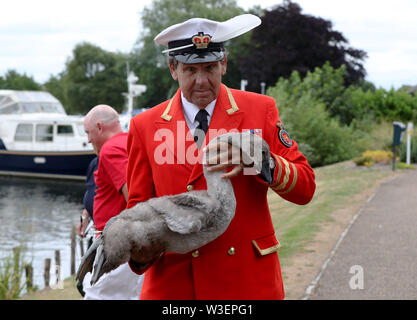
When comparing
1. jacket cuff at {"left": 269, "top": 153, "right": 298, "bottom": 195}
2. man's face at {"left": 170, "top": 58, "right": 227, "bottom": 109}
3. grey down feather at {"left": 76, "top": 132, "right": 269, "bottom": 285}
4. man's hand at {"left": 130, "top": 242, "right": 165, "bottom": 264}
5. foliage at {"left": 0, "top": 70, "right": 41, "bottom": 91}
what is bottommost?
man's hand at {"left": 130, "top": 242, "right": 165, "bottom": 264}

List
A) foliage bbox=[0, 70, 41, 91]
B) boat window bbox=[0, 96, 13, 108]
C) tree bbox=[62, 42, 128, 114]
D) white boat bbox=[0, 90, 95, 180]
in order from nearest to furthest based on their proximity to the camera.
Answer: white boat bbox=[0, 90, 95, 180] → boat window bbox=[0, 96, 13, 108] → tree bbox=[62, 42, 128, 114] → foliage bbox=[0, 70, 41, 91]

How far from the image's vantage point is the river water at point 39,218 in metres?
13.4

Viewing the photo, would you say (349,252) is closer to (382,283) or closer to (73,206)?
(382,283)

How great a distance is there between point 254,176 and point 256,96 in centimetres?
51

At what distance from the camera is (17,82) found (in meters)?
74.4

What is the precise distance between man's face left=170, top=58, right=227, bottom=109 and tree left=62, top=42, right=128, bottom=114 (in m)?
62.6

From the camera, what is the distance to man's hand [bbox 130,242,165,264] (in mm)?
2654

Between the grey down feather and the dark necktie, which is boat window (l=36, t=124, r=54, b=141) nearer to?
the dark necktie

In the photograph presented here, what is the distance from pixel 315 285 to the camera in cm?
730

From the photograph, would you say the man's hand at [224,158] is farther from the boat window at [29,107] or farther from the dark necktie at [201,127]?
the boat window at [29,107]

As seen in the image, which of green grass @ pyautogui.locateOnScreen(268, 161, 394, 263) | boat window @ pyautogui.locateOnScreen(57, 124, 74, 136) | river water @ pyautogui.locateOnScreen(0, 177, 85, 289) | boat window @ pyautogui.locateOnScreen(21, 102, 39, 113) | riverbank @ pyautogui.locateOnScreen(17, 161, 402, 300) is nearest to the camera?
riverbank @ pyautogui.locateOnScreen(17, 161, 402, 300)

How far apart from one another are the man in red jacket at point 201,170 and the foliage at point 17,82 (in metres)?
75.2

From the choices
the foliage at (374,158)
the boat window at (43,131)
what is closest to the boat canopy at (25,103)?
the boat window at (43,131)

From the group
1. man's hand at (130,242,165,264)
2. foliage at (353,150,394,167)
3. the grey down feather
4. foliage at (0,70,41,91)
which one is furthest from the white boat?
foliage at (0,70,41,91)
